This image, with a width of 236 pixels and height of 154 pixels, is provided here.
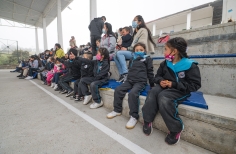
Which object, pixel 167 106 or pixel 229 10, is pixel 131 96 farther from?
pixel 229 10

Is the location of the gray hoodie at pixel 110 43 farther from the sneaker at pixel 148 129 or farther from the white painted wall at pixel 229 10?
the white painted wall at pixel 229 10

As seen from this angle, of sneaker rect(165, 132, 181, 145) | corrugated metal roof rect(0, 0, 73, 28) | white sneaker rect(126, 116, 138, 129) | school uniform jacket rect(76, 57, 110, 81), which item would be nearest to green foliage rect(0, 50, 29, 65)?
corrugated metal roof rect(0, 0, 73, 28)

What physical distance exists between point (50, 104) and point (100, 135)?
1923 millimetres

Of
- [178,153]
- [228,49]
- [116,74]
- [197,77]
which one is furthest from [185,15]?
[178,153]

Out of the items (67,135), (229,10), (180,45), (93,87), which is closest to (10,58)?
(93,87)

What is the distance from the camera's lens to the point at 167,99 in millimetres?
1465

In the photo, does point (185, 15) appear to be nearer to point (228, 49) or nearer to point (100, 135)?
point (228, 49)

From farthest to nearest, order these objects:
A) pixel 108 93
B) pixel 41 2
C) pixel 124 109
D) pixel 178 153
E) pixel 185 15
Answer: pixel 41 2, pixel 185 15, pixel 108 93, pixel 124 109, pixel 178 153

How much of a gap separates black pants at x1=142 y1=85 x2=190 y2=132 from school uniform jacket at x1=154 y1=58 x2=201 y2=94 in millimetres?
104

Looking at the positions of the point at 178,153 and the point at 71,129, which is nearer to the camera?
the point at 178,153

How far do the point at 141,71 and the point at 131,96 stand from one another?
0.61m

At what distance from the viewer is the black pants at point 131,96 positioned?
1.87 metres

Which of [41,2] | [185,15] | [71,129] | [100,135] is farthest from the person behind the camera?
[41,2]

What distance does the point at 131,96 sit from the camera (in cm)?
188
